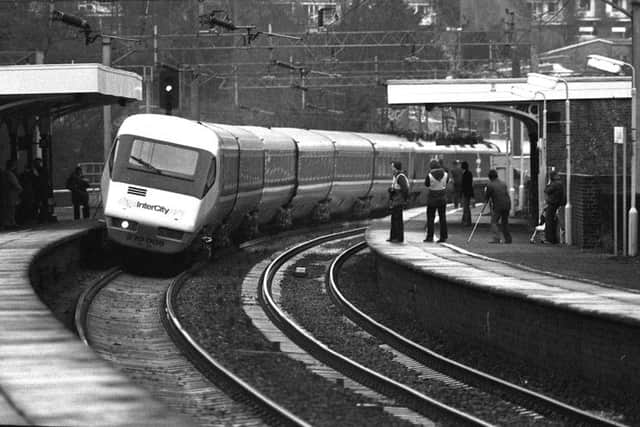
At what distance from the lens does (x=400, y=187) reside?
24.0m

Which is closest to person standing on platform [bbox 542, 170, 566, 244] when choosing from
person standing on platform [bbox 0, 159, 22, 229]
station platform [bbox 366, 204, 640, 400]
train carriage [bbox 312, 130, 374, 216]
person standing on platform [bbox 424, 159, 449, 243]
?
station platform [bbox 366, 204, 640, 400]

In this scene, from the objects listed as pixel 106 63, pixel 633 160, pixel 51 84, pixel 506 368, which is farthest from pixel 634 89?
pixel 106 63

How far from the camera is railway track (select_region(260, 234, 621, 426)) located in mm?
11711

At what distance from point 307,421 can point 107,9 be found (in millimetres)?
50935

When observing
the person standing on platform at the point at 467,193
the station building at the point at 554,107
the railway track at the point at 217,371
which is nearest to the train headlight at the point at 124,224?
the railway track at the point at 217,371

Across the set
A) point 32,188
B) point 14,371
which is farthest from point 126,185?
point 14,371

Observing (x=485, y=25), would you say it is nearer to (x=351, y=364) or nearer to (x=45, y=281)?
(x=45, y=281)

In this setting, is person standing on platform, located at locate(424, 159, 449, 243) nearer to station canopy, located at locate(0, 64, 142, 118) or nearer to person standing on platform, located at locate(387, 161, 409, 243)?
person standing on platform, located at locate(387, 161, 409, 243)

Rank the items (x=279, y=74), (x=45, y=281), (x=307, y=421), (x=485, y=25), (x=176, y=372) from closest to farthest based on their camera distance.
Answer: (x=307, y=421) < (x=176, y=372) < (x=45, y=281) < (x=279, y=74) < (x=485, y=25)

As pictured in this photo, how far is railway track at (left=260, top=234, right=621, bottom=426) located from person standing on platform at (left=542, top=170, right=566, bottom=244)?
8930 mm

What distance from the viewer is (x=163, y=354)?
15.5 meters

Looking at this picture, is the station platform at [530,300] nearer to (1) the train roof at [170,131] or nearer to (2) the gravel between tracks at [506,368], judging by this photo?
(2) the gravel between tracks at [506,368]

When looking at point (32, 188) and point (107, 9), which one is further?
point (107, 9)

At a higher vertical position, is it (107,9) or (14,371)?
(107,9)
